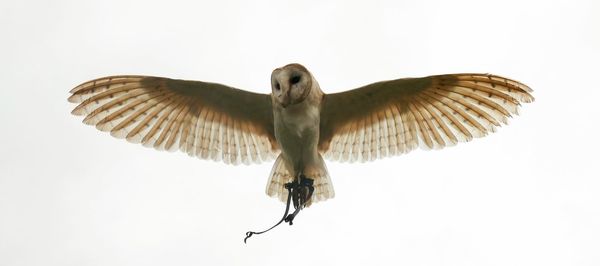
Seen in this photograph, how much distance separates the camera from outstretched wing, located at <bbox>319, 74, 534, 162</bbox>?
11.2 m

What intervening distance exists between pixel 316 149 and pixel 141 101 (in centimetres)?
210

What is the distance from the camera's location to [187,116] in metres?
11.9

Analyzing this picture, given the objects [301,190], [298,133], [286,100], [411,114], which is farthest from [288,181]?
[411,114]

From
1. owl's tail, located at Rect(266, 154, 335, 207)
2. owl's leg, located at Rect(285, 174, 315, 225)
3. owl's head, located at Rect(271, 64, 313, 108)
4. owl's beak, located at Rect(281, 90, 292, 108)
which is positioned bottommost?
owl's leg, located at Rect(285, 174, 315, 225)

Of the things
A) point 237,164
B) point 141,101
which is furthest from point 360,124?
point 141,101

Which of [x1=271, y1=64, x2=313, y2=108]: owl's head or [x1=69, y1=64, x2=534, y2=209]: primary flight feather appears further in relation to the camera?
[x1=69, y1=64, x2=534, y2=209]: primary flight feather

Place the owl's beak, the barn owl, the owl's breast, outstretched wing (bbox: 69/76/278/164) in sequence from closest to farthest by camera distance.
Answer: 1. the owl's beak
2. the owl's breast
3. the barn owl
4. outstretched wing (bbox: 69/76/278/164)

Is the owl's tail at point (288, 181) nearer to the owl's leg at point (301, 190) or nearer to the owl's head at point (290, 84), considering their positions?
the owl's leg at point (301, 190)

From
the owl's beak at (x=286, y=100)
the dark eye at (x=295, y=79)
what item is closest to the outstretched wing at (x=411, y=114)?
the owl's beak at (x=286, y=100)

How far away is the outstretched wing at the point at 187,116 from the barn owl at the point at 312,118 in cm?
1

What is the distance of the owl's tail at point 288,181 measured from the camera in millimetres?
11289

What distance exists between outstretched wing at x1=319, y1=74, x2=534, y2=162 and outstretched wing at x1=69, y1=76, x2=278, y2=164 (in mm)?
752

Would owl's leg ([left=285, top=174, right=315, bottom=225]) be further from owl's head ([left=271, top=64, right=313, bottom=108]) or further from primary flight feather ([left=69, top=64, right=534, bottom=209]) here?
owl's head ([left=271, top=64, right=313, bottom=108])

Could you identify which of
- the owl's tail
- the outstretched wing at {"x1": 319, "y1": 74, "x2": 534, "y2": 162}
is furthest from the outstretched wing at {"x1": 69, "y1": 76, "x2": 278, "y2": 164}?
the outstretched wing at {"x1": 319, "y1": 74, "x2": 534, "y2": 162}
